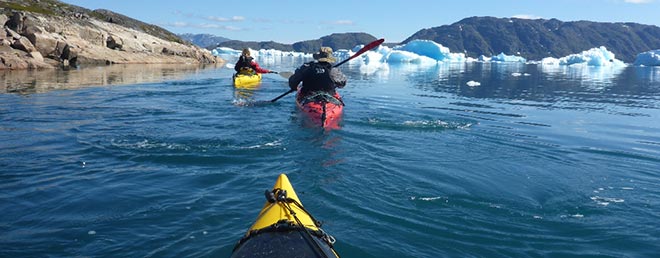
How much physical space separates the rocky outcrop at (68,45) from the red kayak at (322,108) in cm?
2459

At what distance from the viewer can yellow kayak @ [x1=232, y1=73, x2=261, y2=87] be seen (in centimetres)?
2111

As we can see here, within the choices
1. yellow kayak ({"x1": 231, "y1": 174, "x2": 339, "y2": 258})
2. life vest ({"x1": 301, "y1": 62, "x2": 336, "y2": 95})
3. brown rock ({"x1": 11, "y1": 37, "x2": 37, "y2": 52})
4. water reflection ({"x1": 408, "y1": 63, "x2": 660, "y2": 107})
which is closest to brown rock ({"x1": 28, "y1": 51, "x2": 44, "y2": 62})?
brown rock ({"x1": 11, "y1": 37, "x2": 37, "y2": 52})

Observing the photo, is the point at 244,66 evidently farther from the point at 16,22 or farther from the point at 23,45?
the point at 16,22

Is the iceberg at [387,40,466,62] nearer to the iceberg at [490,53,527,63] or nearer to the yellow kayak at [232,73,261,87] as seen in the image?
the iceberg at [490,53,527,63]

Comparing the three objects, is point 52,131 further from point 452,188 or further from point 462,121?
point 462,121

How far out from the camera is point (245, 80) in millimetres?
21422

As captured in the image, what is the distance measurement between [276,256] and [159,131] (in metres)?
7.42

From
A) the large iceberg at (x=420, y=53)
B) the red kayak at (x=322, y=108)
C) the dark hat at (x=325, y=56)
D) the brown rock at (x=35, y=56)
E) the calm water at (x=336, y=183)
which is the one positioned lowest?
the calm water at (x=336, y=183)

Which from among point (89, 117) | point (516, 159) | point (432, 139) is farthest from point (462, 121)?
point (89, 117)

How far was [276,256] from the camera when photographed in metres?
2.95

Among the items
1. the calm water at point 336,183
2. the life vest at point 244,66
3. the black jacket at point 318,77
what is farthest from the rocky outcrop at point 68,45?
the black jacket at point 318,77

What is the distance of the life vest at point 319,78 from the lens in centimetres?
1148

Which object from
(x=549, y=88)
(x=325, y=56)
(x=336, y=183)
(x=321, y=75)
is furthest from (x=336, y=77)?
(x=549, y=88)

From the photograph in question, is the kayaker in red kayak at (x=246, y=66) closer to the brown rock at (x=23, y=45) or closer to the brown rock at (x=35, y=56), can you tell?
the brown rock at (x=35, y=56)
